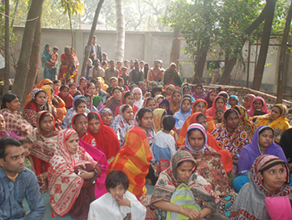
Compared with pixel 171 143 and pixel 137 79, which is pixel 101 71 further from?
pixel 171 143

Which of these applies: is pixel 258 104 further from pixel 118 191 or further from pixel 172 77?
pixel 118 191

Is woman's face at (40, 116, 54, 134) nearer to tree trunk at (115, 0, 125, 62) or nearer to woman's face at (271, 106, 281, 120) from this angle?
woman's face at (271, 106, 281, 120)

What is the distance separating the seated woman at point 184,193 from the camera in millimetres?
2752

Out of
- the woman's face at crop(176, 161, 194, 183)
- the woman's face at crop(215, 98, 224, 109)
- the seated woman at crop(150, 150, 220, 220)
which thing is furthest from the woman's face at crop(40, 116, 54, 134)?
the woman's face at crop(215, 98, 224, 109)

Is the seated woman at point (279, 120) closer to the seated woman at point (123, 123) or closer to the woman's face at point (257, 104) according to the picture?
the woman's face at point (257, 104)

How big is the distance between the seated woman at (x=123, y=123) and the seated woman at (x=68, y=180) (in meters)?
1.65

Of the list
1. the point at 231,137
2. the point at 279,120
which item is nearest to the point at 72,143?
the point at 231,137

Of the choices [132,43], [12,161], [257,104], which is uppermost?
[132,43]

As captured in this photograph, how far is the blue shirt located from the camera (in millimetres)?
2432

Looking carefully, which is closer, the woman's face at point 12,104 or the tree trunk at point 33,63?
the woman's face at point 12,104

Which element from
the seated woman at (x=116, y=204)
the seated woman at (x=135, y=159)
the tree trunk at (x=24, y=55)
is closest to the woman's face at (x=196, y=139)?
the seated woman at (x=135, y=159)

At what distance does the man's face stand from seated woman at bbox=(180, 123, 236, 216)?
1906 mm

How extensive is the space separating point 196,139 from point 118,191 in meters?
1.19

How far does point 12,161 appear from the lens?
2422mm
